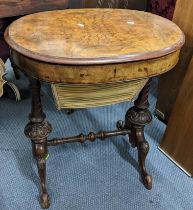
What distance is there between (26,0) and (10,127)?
0.72 metres

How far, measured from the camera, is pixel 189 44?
1369 mm

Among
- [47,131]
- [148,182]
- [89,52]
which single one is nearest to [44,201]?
[47,131]

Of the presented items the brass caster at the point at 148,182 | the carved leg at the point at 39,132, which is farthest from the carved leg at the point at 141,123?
the carved leg at the point at 39,132

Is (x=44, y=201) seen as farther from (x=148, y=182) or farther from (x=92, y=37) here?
(x=92, y=37)

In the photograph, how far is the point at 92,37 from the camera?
932 millimetres

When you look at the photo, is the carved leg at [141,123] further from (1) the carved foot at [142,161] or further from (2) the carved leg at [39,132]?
(2) the carved leg at [39,132]

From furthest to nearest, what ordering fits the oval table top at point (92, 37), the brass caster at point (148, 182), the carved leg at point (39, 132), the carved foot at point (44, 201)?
the brass caster at point (148, 182)
the carved foot at point (44, 201)
the carved leg at point (39, 132)
the oval table top at point (92, 37)

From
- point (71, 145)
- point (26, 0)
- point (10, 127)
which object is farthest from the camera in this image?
point (10, 127)

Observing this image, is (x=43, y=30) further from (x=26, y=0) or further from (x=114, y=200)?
(x=114, y=200)

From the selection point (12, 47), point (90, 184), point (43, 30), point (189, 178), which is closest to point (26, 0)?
point (43, 30)

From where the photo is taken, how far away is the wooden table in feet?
2.68

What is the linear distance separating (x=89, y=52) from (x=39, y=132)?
0.42 m

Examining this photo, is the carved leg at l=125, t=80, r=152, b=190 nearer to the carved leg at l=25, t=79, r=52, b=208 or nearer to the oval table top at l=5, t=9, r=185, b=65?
the oval table top at l=5, t=9, r=185, b=65

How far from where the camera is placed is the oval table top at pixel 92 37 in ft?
2.68
